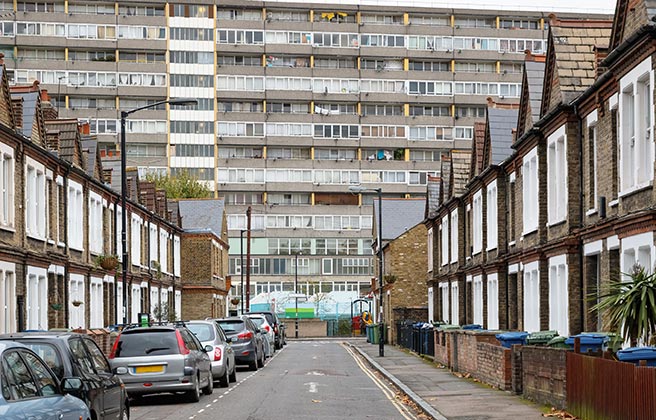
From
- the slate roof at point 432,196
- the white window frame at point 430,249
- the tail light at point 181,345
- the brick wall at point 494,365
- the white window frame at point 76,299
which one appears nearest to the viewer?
the tail light at point 181,345

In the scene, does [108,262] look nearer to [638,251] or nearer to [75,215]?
[75,215]

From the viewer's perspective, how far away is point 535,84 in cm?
3188

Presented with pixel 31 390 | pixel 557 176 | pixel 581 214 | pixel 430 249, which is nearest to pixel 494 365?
pixel 581 214

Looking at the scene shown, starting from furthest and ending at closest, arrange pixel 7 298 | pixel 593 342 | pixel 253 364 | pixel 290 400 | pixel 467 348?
pixel 253 364 < pixel 7 298 < pixel 467 348 < pixel 290 400 < pixel 593 342

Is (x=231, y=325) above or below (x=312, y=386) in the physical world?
above

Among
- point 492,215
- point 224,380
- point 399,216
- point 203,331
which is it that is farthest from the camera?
point 399,216

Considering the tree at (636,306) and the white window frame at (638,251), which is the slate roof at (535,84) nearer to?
the white window frame at (638,251)

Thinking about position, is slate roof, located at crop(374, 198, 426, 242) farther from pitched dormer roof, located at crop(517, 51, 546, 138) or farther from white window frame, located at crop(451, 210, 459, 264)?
pitched dormer roof, located at crop(517, 51, 546, 138)

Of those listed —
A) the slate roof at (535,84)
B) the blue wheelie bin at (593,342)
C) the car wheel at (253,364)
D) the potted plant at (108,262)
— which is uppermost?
the slate roof at (535,84)

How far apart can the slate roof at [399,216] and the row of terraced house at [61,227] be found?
22116 millimetres

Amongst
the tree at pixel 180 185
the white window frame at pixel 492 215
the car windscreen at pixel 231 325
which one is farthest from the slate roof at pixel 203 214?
the white window frame at pixel 492 215

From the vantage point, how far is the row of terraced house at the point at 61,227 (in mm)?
31266

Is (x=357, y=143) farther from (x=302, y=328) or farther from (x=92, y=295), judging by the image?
(x=92, y=295)

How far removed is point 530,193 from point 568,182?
510 cm
